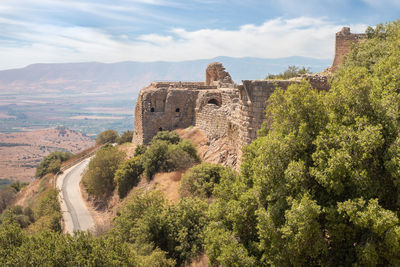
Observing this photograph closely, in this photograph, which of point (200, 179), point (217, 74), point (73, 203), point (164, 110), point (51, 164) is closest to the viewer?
point (200, 179)

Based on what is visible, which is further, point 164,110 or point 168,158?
point 164,110

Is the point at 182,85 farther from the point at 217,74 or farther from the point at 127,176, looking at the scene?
the point at 127,176

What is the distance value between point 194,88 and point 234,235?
2447cm

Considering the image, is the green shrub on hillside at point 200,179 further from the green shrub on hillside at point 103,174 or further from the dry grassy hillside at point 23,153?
the dry grassy hillside at point 23,153

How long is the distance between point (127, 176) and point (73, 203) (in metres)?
8.17

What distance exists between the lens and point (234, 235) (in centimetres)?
945

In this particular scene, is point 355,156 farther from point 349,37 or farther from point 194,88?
point 194,88

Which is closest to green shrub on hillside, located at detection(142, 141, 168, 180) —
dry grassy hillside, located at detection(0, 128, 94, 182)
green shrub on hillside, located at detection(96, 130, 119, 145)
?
green shrub on hillside, located at detection(96, 130, 119, 145)

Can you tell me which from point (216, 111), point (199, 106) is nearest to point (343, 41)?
point (216, 111)

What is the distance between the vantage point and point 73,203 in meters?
30.2

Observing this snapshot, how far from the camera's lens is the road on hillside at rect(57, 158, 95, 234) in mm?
25375

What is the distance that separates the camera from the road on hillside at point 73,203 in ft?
83.3

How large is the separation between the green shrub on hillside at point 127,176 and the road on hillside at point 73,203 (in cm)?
364

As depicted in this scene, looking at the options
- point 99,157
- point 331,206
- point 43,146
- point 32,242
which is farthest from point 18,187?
point 43,146
